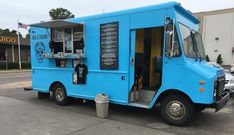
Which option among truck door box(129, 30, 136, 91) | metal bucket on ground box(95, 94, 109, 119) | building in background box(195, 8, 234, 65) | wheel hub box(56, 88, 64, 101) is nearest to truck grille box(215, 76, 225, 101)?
truck door box(129, 30, 136, 91)

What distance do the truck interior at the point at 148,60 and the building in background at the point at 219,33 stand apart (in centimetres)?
2668

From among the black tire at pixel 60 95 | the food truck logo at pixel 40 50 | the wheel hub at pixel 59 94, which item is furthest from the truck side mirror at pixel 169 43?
the food truck logo at pixel 40 50

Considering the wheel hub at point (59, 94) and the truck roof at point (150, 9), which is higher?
the truck roof at point (150, 9)

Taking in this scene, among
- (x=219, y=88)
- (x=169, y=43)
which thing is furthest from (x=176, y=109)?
(x=169, y=43)

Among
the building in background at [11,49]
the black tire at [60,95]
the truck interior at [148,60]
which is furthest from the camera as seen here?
the building in background at [11,49]

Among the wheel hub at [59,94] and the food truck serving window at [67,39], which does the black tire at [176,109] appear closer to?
the food truck serving window at [67,39]

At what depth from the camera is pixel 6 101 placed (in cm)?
902

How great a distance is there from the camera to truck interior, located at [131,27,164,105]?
696cm

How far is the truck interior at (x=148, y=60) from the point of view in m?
6.96

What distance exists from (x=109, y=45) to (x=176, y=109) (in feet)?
8.48

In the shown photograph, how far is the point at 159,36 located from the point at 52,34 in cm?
379

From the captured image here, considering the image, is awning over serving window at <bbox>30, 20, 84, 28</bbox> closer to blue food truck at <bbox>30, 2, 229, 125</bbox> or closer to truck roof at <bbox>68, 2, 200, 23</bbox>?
blue food truck at <bbox>30, 2, 229, 125</bbox>

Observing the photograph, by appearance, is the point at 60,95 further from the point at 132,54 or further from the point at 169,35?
the point at 169,35

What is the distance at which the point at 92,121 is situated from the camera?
635 centimetres
